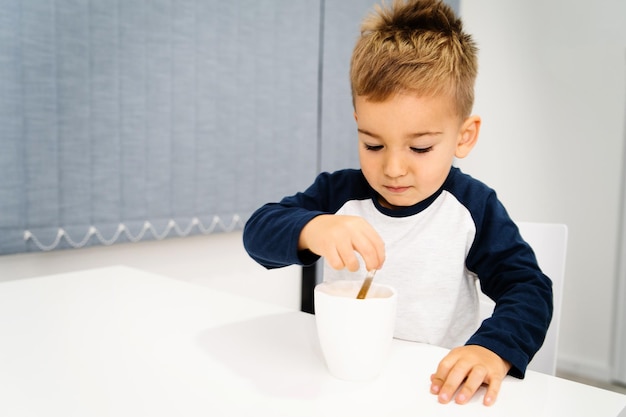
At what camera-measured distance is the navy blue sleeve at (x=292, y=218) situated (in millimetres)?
678

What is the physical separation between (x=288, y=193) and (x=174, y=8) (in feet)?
2.64

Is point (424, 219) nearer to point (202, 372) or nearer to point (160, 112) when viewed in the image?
point (202, 372)

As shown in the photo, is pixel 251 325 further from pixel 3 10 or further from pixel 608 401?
pixel 3 10

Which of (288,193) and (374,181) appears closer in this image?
(374,181)

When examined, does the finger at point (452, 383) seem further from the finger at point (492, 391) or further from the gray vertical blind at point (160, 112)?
the gray vertical blind at point (160, 112)

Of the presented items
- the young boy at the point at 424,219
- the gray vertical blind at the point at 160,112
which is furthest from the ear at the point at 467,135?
the gray vertical blind at the point at 160,112

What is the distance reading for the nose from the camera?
75 centimetres

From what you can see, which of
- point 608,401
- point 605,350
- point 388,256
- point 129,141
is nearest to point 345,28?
point 129,141

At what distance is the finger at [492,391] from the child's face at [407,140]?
327 millimetres

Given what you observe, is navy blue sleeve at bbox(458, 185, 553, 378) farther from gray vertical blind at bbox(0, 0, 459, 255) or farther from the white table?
gray vertical blind at bbox(0, 0, 459, 255)

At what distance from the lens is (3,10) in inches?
55.0

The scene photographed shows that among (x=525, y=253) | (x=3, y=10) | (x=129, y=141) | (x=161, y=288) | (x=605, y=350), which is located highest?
(x=3, y=10)

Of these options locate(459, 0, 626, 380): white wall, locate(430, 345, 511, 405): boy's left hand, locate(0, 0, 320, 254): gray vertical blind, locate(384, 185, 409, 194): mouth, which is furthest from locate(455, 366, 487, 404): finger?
locate(459, 0, 626, 380): white wall

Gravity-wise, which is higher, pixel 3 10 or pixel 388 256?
pixel 3 10
